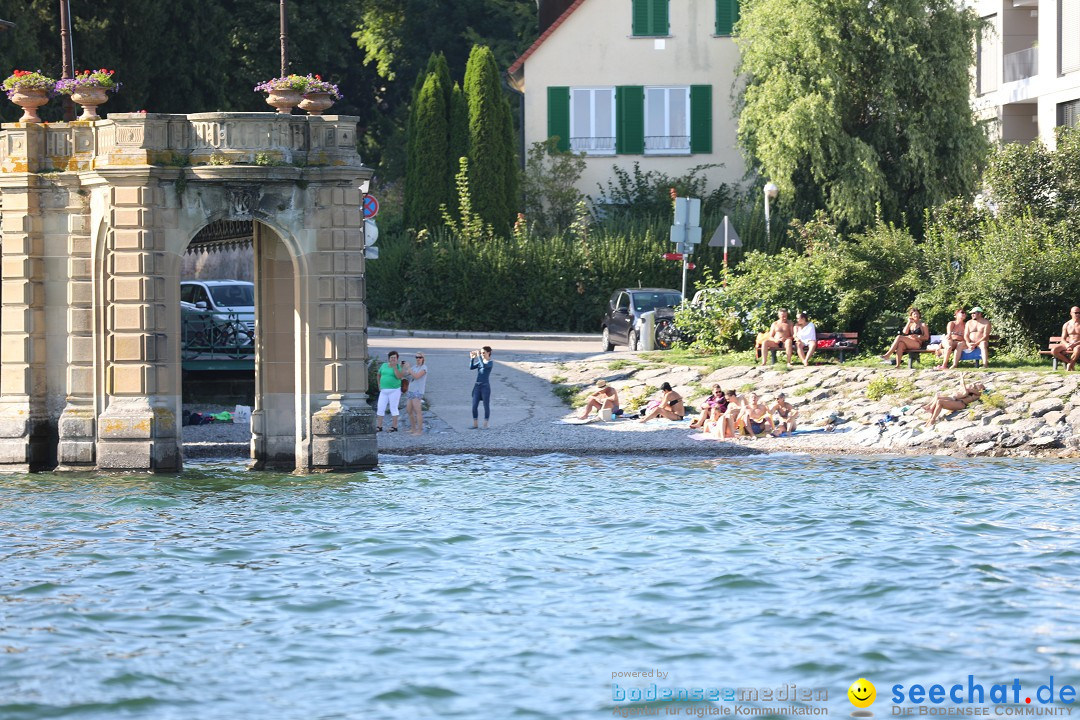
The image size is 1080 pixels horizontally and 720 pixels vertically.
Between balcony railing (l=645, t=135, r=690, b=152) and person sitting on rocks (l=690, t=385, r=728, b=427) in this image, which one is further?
balcony railing (l=645, t=135, r=690, b=152)

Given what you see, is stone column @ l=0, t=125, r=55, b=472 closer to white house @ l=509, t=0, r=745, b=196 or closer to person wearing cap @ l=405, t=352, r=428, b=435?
person wearing cap @ l=405, t=352, r=428, b=435

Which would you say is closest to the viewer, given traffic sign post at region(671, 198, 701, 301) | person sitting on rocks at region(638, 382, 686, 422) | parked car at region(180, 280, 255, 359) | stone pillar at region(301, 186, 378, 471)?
stone pillar at region(301, 186, 378, 471)

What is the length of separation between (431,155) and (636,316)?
1310 centimetres

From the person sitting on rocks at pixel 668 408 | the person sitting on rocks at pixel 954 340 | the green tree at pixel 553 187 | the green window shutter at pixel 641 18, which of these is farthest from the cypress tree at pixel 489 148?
the person sitting on rocks at pixel 954 340

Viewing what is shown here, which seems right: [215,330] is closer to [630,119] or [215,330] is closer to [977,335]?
[977,335]

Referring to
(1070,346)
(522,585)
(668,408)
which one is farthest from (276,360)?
(1070,346)

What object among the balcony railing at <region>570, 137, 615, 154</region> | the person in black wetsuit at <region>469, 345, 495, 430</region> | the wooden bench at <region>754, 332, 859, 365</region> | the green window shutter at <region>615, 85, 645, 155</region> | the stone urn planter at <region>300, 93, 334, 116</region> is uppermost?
the green window shutter at <region>615, 85, 645, 155</region>

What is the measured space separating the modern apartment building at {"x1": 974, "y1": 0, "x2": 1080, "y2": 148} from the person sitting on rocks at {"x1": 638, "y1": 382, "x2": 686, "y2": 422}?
20447mm

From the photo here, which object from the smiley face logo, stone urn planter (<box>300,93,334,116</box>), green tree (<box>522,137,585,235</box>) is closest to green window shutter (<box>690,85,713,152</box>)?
green tree (<box>522,137,585,235</box>)

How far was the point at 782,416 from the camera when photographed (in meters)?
30.9

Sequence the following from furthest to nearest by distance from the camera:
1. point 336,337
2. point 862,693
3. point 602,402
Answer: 1. point 602,402
2. point 336,337
3. point 862,693

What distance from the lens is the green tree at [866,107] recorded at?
46812 millimetres

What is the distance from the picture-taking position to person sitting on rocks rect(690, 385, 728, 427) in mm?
30781

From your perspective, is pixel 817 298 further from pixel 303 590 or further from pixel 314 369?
pixel 303 590
